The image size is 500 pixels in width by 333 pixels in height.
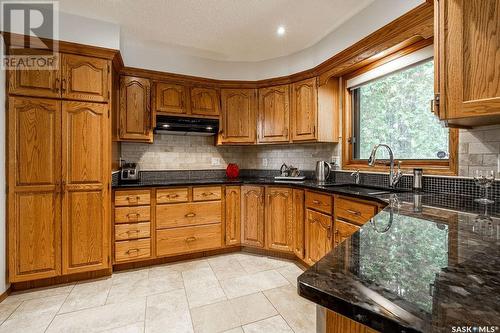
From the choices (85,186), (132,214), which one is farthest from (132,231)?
(85,186)

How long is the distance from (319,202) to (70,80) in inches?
A: 107

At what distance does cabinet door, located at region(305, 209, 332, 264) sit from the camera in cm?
236

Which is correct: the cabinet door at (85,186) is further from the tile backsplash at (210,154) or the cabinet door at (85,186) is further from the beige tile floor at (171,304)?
the tile backsplash at (210,154)

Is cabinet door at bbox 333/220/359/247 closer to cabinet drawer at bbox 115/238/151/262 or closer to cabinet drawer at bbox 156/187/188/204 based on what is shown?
cabinet drawer at bbox 156/187/188/204

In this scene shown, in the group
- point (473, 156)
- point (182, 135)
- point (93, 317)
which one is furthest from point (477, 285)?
point (182, 135)

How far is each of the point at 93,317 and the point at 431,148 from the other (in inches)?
121

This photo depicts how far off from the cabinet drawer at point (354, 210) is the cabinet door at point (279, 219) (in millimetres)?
789

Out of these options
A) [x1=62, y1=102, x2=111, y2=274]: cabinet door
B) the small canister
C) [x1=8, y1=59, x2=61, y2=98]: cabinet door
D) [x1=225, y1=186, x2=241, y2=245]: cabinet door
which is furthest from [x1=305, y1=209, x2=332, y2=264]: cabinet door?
[x1=8, y1=59, x2=61, y2=98]: cabinet door

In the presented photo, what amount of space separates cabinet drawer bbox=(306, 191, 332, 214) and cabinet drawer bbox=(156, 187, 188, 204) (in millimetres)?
1424

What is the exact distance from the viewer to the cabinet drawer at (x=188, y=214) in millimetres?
2820

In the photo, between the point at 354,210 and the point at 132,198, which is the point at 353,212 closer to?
the point at 354,210

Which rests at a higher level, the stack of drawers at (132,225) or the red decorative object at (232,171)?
the red decorative object at (232,171)

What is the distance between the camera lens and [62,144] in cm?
235

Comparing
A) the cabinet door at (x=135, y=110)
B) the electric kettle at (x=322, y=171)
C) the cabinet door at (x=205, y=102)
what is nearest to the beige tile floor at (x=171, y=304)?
the electric kettle at (x=322, y=171)
